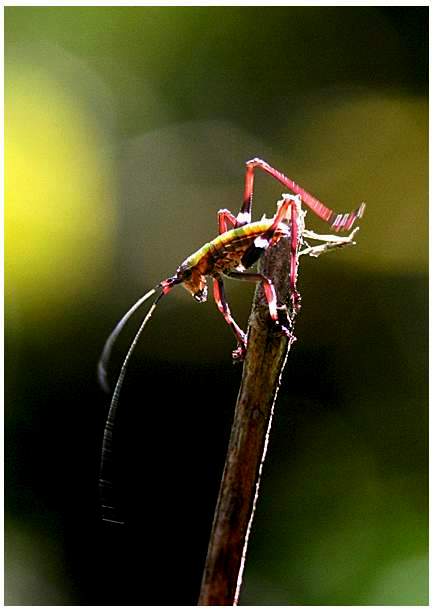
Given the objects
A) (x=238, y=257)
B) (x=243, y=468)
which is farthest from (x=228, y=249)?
(x=243, y=468)

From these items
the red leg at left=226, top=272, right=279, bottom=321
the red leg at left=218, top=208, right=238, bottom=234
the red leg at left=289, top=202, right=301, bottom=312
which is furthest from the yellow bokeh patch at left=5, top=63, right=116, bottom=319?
the red leg at left=289, top=202, right=301, bottom=312

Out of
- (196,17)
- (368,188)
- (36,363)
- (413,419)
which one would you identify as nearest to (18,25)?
(196,17)

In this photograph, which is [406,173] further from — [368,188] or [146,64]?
[146,64]

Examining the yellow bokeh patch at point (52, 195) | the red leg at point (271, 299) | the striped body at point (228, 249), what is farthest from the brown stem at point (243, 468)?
the yellow bokeh patch at point (52, 195)

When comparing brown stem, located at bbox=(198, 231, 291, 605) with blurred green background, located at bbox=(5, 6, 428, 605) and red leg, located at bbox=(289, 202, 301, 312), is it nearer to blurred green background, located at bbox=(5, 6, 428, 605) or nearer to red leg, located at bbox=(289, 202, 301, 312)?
red leg, located at bbox=(289, 202, 301, 312)

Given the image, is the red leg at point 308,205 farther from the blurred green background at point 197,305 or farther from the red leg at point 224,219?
the blurred green background at point 197,305

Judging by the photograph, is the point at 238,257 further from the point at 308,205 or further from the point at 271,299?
the point at 271,299
